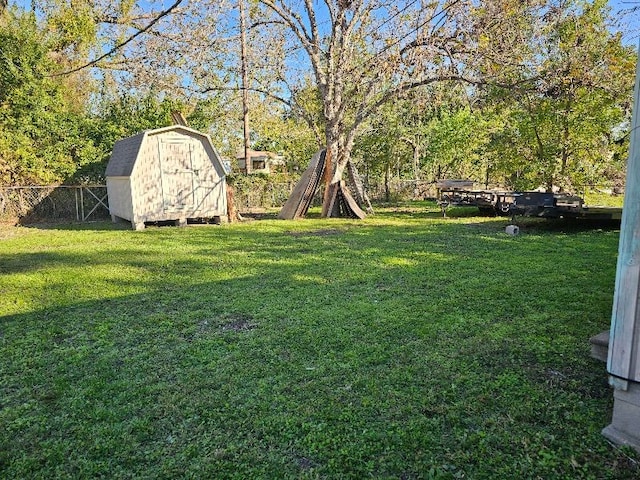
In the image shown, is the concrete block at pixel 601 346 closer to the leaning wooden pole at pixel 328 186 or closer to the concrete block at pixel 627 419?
the concrete block at pixel 627 419

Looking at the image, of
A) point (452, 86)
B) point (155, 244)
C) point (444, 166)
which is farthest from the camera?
point (444, 166)

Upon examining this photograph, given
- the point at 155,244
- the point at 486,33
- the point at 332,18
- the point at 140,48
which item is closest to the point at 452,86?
the point at 486,33

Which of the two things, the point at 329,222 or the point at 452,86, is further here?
the point at 452,86

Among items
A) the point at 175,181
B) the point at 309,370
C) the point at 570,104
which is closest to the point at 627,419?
the point at 309,370

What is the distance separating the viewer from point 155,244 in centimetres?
828

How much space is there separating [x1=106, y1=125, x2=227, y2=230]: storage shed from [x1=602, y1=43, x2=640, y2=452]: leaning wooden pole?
10231mm

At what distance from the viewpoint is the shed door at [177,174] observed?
10.9 meters

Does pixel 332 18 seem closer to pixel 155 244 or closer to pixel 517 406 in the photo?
pixel 155 244

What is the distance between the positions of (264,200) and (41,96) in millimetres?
7394

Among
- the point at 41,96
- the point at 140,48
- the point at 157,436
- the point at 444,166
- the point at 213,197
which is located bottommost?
the point at 157,436

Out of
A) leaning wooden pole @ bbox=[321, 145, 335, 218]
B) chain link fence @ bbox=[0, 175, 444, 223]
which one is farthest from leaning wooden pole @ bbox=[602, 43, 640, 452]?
chain link fence @ bbox=[0, 175, 444, 223]

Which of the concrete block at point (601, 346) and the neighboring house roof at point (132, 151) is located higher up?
the neighboring house roof at point (132, 151)

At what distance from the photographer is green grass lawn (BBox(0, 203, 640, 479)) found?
6.78 ft

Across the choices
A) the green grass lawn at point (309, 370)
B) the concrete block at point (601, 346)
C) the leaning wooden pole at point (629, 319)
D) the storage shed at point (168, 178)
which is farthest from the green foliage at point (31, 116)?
the leaning wooden pole at point (629, 319)
